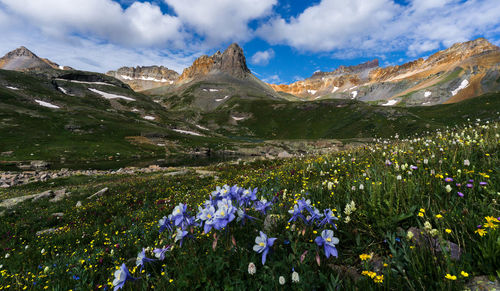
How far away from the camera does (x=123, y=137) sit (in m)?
69.1

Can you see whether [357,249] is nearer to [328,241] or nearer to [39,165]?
[328,241]

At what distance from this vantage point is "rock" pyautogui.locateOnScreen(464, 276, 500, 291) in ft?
6.40

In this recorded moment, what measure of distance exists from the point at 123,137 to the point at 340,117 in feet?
332

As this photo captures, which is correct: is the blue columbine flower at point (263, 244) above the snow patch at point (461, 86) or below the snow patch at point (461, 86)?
below

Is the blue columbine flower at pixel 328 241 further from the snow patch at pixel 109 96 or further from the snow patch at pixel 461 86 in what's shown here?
the snow patch at pixel 461 86

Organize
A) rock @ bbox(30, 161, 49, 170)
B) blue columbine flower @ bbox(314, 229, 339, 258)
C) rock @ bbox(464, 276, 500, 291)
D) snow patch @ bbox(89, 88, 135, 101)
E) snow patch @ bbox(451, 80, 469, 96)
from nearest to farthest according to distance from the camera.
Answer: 1. rock @ bbox(464, 276, 500, 291)
2. blue columbine flower @ bbox(314, 229, 339, 258)
3. rock @ bbox(30, 161, 49, 170)
4. snow patch @ bbox(89, 88, 135, 101)
5. snow patch @ bbox(451, 80, 469, 96)

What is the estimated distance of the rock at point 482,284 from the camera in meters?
1.95

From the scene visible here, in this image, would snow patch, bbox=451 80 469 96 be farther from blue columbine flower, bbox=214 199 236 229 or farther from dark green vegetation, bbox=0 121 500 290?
blue columbine flower, bbox=214 199 236 229

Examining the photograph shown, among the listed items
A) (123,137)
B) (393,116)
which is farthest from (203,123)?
(393,116)

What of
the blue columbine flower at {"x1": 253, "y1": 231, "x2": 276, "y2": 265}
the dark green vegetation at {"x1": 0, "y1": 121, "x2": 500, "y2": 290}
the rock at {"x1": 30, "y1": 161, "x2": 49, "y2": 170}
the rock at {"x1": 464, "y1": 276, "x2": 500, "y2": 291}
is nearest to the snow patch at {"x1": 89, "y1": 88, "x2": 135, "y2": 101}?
the rock at {"x1": 30, "y1": 161, "x2": 49, "y2": 170}

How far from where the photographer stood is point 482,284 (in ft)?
6.57

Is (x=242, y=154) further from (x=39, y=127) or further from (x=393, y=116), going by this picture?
(x=393, y=116)

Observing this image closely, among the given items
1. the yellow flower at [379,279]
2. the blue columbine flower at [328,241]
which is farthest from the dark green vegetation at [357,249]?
the blue columbine flower at [328,241]

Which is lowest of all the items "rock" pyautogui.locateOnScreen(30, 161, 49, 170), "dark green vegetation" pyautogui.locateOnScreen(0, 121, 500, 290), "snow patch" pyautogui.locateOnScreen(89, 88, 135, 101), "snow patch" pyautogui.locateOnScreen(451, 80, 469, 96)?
"rock" pyautogui.locateOnScreen(30, 161, 49, 170)
